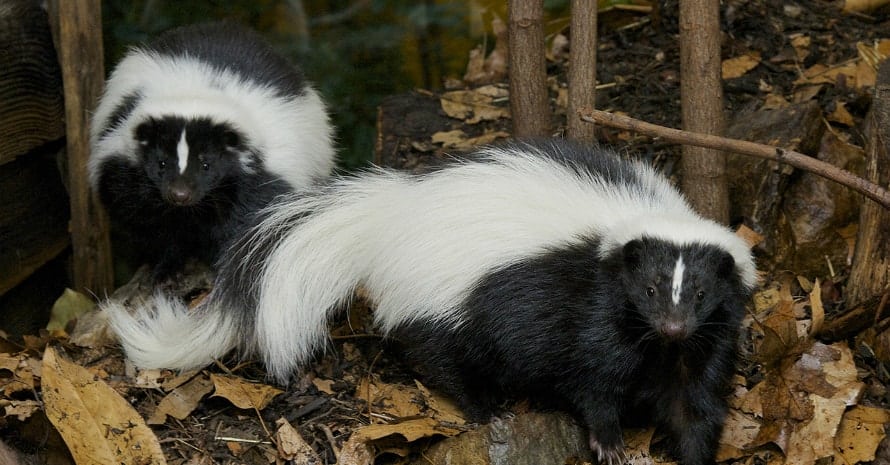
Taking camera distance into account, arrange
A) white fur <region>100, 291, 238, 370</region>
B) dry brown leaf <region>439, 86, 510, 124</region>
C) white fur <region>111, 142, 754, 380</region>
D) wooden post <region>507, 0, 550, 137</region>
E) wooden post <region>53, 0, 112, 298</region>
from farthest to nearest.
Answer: dry brown leaf <region>439, 86, 510, 124</region>
wooden post <region>53, 0, 112, 298</region>
wooden post <region>507, 0, 550, 137</region>
white fur <region>100, 291, 238, 370</region>
white fur <region>111, 142, 754, 380</region>

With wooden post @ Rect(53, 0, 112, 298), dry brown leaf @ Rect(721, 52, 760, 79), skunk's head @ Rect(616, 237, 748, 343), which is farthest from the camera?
dry brown leaf @ Rect(721, 52, 760, 79)

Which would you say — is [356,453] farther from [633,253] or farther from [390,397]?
[633,253]

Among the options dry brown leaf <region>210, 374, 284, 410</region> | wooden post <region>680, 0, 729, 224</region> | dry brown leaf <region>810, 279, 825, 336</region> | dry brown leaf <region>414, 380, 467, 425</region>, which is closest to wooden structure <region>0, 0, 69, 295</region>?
dry brown leaf <region>210, 374, 284, 410</region>

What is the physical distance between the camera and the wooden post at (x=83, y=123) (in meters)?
7.15

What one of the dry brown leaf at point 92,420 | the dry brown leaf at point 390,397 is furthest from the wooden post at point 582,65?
the dry brown leaf at point 92,420

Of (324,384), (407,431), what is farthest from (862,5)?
(407,431)

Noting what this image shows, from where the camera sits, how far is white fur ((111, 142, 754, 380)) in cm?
493

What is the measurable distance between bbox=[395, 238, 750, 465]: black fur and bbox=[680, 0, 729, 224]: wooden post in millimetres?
1164

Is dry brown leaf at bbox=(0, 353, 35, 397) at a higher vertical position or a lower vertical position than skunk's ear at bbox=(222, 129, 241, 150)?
lower

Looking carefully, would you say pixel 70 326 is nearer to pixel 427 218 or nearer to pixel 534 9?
pixel 427 218

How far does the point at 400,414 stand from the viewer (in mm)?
5285

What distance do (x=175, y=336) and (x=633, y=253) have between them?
253cm

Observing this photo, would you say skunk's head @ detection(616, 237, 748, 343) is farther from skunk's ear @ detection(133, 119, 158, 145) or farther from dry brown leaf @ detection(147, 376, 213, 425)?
skunk's ear @ detection(133, 119, 158, 145)

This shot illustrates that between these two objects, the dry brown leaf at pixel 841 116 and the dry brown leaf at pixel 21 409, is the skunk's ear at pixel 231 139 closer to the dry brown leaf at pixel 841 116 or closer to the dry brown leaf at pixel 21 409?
the dry brown leaf at pixel 21 409
